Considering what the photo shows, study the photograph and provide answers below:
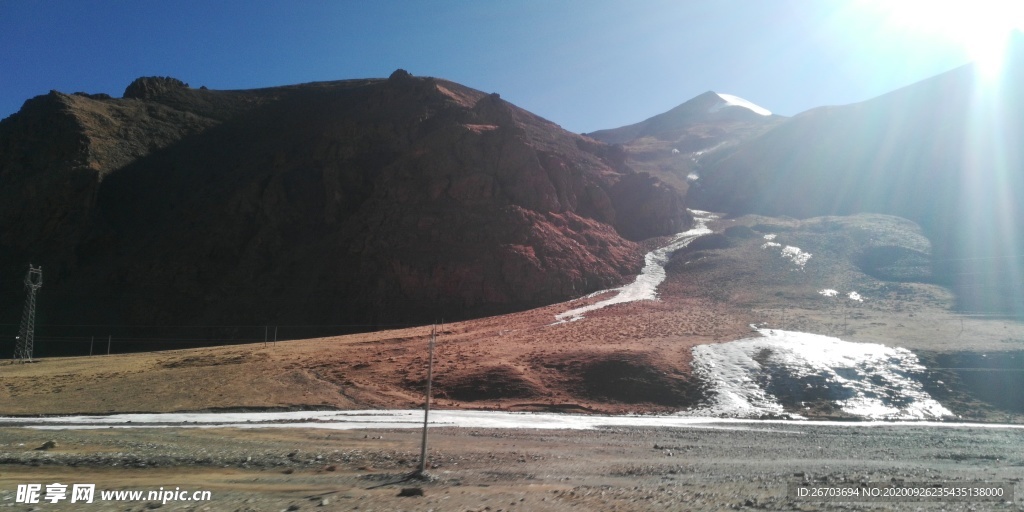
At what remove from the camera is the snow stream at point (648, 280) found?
2138 inches

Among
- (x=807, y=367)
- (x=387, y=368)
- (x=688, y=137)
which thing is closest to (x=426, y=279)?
(x=387, y=368)

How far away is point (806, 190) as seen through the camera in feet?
360

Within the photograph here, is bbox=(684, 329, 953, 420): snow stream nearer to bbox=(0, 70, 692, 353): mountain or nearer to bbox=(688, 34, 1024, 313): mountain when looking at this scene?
bbox=(0, 70, 692, 353): mountain

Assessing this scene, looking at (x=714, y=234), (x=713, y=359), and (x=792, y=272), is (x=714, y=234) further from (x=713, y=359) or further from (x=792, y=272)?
(x=713, y=359)

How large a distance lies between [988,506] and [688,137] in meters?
186

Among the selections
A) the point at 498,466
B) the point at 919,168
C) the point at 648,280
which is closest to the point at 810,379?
the point at 498,466

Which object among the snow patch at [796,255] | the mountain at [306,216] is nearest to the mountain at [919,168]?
the snow patch at [796,255]

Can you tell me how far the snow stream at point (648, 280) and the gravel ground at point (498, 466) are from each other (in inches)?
1188

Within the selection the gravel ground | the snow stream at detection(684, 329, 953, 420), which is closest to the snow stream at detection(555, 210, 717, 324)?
the snow stream at detection(684, 329, 953, 420)

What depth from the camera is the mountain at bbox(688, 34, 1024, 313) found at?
83.5m

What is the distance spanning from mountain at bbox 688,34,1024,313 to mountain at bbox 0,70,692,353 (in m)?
30.2

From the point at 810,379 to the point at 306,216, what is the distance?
65.2 meters

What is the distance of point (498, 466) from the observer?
15.1 m

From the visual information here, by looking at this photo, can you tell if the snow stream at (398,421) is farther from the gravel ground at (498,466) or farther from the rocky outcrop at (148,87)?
the rocky outcrop at (148,87)
